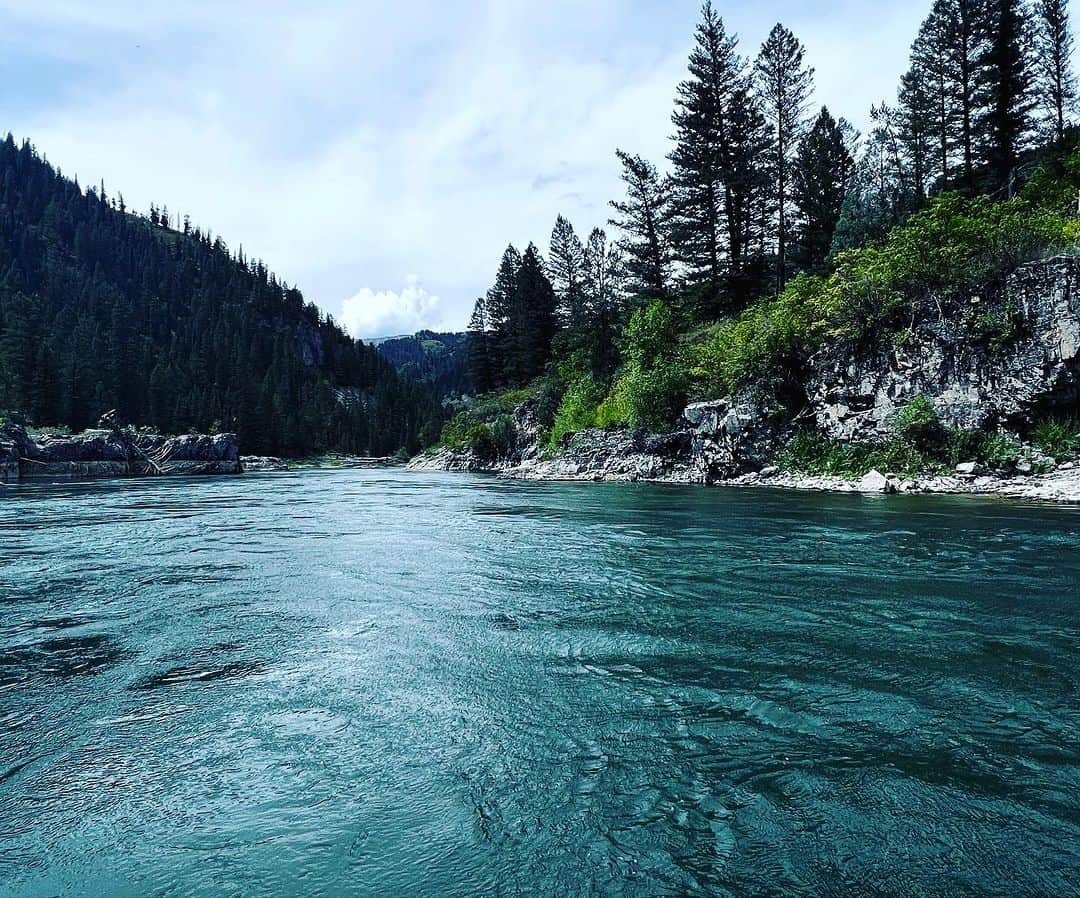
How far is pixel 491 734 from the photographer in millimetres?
5113

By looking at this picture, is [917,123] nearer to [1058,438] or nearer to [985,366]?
[985,366]

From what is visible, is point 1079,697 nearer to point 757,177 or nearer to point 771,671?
point 771,671

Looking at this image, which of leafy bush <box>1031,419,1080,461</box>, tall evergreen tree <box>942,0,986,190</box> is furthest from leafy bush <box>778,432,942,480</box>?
tall evergreen tree <box>942,0,986,190</box>

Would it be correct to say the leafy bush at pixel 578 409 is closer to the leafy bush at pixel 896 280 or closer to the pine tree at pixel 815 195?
the leafy bush at pixel 896 280

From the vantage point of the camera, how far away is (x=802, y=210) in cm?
4781

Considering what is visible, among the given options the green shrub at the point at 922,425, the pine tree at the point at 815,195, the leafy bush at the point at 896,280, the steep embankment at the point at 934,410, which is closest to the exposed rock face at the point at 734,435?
the steep embankment at the point at 934,410

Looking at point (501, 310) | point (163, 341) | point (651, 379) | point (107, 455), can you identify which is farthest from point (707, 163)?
point (163, 341)

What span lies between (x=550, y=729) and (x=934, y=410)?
27.2 metres

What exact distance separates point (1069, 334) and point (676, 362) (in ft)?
65.4

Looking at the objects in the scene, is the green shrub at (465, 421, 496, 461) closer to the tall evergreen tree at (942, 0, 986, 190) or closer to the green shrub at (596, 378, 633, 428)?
the green shrub at (596, 378, 633, 428)

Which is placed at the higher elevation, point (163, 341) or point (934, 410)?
point (163, 341)

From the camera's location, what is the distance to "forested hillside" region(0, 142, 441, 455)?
3610 inches

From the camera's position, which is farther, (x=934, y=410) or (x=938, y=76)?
(x=938, y=76)

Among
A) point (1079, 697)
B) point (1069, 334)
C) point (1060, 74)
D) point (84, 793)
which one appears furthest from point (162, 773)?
point (1060, 74)
